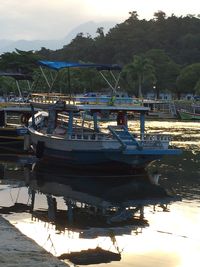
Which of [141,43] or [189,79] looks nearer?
[189,79]

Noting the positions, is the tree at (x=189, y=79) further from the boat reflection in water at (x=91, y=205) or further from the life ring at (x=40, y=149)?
the boat reflection in water at (x=91, y=205)

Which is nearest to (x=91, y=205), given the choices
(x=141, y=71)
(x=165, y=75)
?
(x=141, y=71)

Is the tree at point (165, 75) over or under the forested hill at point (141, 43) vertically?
under

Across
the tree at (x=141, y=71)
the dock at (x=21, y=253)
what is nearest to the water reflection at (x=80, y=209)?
the dock at (x=21, y=253)

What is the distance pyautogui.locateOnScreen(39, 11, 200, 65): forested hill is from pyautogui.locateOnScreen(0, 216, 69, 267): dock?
138m

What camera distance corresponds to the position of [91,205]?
787 inches

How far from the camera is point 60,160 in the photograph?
2730 cm

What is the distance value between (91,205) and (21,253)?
8.91m

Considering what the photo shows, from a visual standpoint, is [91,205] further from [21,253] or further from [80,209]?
[21,253]

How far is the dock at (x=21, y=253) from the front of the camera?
10.4 meters

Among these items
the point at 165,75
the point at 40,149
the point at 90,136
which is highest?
the point at 165,75

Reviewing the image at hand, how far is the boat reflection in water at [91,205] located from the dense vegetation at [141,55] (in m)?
70.3

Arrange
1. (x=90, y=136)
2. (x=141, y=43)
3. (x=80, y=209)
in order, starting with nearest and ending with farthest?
(x=80, y=209) < (x=90, y=136) < (x=141, y=43)

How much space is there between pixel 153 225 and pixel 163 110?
84.0 m
